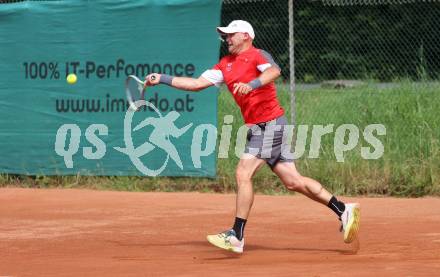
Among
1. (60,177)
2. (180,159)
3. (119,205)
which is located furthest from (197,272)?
(60,177)

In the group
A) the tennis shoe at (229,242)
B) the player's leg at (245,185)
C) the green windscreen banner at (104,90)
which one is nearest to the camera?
the tennis shoe at (229,242)

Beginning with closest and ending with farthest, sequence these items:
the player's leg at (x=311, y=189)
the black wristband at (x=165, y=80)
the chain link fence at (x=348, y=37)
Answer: the player's leg at (x=311, y=189) < the black wristband at (x=165, y=80) < the chain link fence at (x=348, y=37)

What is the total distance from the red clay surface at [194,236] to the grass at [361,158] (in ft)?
1.23

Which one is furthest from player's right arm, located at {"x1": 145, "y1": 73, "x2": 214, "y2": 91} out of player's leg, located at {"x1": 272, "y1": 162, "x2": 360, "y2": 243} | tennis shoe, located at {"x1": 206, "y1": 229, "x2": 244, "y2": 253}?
tennis shoe, located at {"x1": 206, "y1": 229, "x2": 244, "y2": 253}

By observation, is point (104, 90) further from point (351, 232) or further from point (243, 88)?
point (351, 232)

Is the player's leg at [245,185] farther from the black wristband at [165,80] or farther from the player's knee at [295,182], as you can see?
the black wristband at [165,80]

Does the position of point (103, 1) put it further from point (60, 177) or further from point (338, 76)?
point (338, 76)

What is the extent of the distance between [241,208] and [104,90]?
5.63m

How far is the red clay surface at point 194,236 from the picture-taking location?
7590 millimetres

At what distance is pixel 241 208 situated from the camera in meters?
8.27

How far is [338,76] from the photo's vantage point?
17.2m

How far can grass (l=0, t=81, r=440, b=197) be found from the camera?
41.0ft

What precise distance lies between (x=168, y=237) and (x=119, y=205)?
264 cm

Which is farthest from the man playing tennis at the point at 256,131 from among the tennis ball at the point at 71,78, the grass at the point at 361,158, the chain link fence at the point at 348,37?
the chain link fence at the point at 348,37
